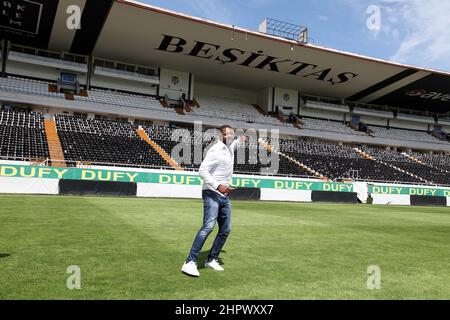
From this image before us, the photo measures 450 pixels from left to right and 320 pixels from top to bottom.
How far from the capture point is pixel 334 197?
28.6 m

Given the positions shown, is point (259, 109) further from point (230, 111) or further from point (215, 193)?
point (215, 193)

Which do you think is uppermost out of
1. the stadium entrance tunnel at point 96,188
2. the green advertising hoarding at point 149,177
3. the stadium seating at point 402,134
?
the stadium seating at point 402,134

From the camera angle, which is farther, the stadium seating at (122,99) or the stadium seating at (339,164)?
the stadium seating at (122,99)

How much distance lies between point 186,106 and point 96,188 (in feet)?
75.8

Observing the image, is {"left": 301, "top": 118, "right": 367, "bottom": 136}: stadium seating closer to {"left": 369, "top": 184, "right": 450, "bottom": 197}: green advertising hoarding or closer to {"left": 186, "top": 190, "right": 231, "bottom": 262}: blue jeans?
{"left": 369, "top": 184, "right": 450, "bottom": 197}: green advertising hoarding

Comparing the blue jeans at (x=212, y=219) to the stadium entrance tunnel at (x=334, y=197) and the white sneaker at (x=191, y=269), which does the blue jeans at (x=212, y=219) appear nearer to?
the white sneaker at (x=191, y=269)

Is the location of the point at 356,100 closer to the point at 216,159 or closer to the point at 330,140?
the point at 330,140

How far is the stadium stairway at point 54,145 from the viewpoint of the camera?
25188 mm

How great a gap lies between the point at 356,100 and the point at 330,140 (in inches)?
318

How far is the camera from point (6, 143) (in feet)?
84.3

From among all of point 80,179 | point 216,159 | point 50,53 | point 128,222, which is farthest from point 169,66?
point 216,159

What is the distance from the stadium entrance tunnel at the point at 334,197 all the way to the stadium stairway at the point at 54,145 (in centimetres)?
1757

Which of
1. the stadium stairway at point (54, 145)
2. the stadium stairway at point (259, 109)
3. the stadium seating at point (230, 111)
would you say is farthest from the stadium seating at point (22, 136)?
the stadium stairway at point (259, 109)

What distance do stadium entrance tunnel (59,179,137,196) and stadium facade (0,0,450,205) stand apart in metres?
0.06
